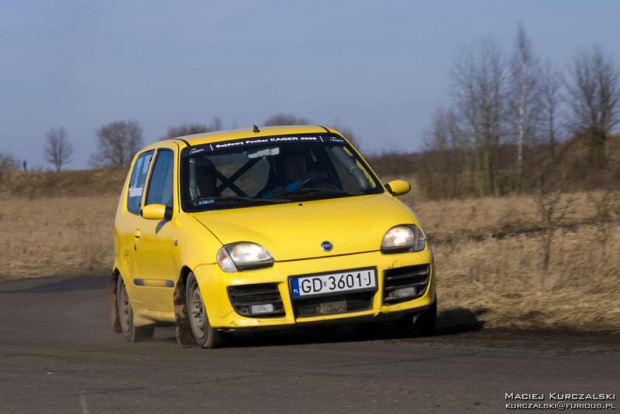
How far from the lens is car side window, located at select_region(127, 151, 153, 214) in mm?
9766

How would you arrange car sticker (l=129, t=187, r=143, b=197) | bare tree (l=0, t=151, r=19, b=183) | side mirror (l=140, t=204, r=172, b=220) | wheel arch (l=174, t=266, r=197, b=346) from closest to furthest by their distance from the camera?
wheel arch (l=174, t=266, r=197, b=346) < side mirror (l=140, t=204, r=172, b=220) < car sticker (l=129, t=187, r=143, b=197) < bare tree (l=0, t=151, r=19, b=183)

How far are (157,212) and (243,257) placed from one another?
1157 millimetres

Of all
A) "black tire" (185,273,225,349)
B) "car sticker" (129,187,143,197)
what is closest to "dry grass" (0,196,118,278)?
"car sticker" (129,187,143,197)

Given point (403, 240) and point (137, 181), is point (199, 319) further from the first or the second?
point (137, 181)

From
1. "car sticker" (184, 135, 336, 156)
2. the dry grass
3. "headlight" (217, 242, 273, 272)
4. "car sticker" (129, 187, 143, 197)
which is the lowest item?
the dry grass

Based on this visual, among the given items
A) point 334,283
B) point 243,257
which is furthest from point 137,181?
point 334,283

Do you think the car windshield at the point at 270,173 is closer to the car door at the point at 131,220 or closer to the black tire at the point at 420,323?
the car door at the point at 131,220

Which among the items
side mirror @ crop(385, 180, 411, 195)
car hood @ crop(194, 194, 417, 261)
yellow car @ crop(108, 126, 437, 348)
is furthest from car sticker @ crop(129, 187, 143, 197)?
side mirror @ crop(385, 180, 411, 195)

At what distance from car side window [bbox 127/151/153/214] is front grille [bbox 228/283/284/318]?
7.64 feet

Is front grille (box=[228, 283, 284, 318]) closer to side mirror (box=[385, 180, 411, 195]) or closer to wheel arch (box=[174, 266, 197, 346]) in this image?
wheel arch (box=[174, 266, 197, 346])

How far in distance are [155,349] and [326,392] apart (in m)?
2.87

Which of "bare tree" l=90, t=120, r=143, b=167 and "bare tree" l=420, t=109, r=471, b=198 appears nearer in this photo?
"bare tree" l=420, t=109, r=471, b=198

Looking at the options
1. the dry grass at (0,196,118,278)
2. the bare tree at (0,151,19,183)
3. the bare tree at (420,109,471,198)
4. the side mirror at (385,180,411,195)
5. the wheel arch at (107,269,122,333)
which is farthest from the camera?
the bare tree at (0,151,19,183)

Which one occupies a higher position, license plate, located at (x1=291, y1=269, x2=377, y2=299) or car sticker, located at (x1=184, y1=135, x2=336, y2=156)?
car sticker, located at (x1=184, y1=135, x2=336, y2=156)
